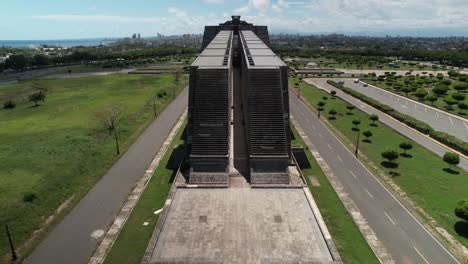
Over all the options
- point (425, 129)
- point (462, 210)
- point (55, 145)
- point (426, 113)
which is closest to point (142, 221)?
point (55, 145)

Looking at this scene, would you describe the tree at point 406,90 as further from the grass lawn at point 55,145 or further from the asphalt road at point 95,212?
the asphalt road at point 95,212

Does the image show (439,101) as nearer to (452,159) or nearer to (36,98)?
(452,159)

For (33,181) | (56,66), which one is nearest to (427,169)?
(33,181)

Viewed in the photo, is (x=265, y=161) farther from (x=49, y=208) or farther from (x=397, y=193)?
(x=49, y=208)

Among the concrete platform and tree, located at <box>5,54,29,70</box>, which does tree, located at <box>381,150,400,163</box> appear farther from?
tree, located at <box>5,54,29,70</box>

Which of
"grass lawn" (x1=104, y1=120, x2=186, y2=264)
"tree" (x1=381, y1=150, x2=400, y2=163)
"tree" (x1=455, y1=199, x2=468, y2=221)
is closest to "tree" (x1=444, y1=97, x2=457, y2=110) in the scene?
"tree" (x1=381, y1=150, x2=400, y2=163)

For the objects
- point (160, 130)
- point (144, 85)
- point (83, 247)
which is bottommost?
point (83, 247)

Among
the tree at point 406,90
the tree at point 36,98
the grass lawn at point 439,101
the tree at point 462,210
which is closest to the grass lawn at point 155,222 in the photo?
the tree at point 462,210
